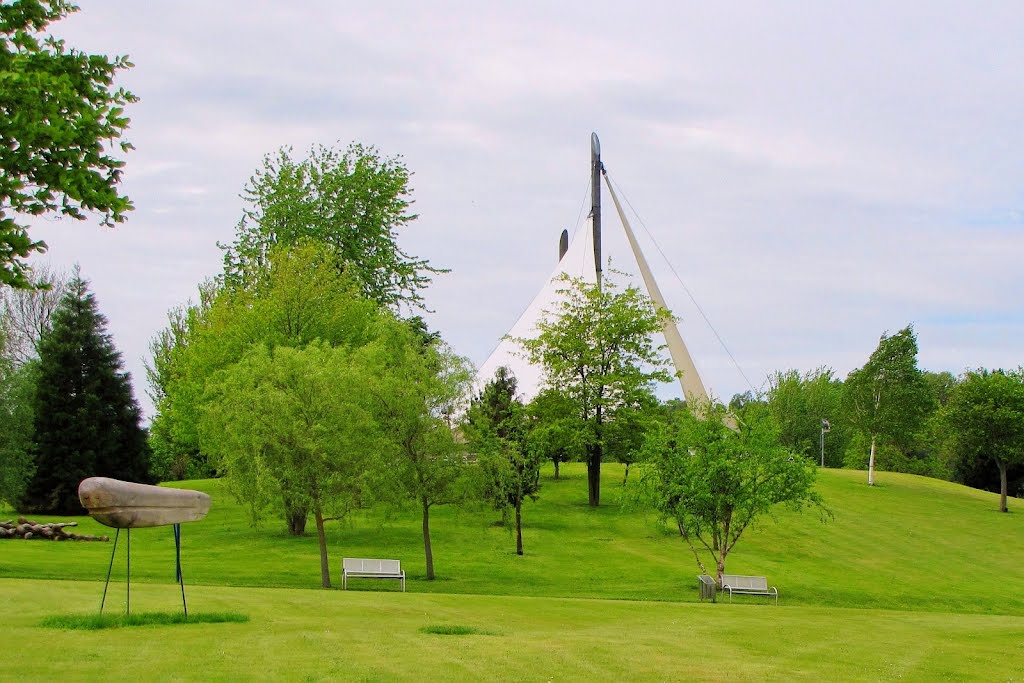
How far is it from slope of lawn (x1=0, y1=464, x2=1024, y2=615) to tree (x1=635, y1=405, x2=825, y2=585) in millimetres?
1136

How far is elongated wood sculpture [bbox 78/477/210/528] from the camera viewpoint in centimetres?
1323

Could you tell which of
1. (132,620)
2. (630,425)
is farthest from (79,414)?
(132,620)

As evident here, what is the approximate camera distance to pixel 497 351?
47344mm

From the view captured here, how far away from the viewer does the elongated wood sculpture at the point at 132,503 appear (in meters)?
13.2

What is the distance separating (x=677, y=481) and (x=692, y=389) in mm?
16881

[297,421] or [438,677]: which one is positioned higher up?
[297,421]

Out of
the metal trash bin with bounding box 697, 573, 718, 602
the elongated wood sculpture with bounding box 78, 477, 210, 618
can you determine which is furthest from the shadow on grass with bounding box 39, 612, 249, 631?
the metal trash bin with bounding box 697, 573, 718, 602

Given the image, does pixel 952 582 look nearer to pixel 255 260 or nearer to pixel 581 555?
pixel 581 555

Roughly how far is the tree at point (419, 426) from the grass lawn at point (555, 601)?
6.03 ft

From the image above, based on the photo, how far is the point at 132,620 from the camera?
45.2 feet

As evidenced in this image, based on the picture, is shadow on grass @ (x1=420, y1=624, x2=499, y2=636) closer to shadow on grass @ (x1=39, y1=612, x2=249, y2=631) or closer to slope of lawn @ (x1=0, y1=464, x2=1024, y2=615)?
shadow on grass @ (x1=39, y1=612, x2=249, y2=631)

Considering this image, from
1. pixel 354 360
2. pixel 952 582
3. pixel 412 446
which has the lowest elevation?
pixel 952 582

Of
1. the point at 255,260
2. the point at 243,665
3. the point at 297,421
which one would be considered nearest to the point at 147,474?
the point at 255,260

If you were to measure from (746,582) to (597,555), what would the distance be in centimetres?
594
